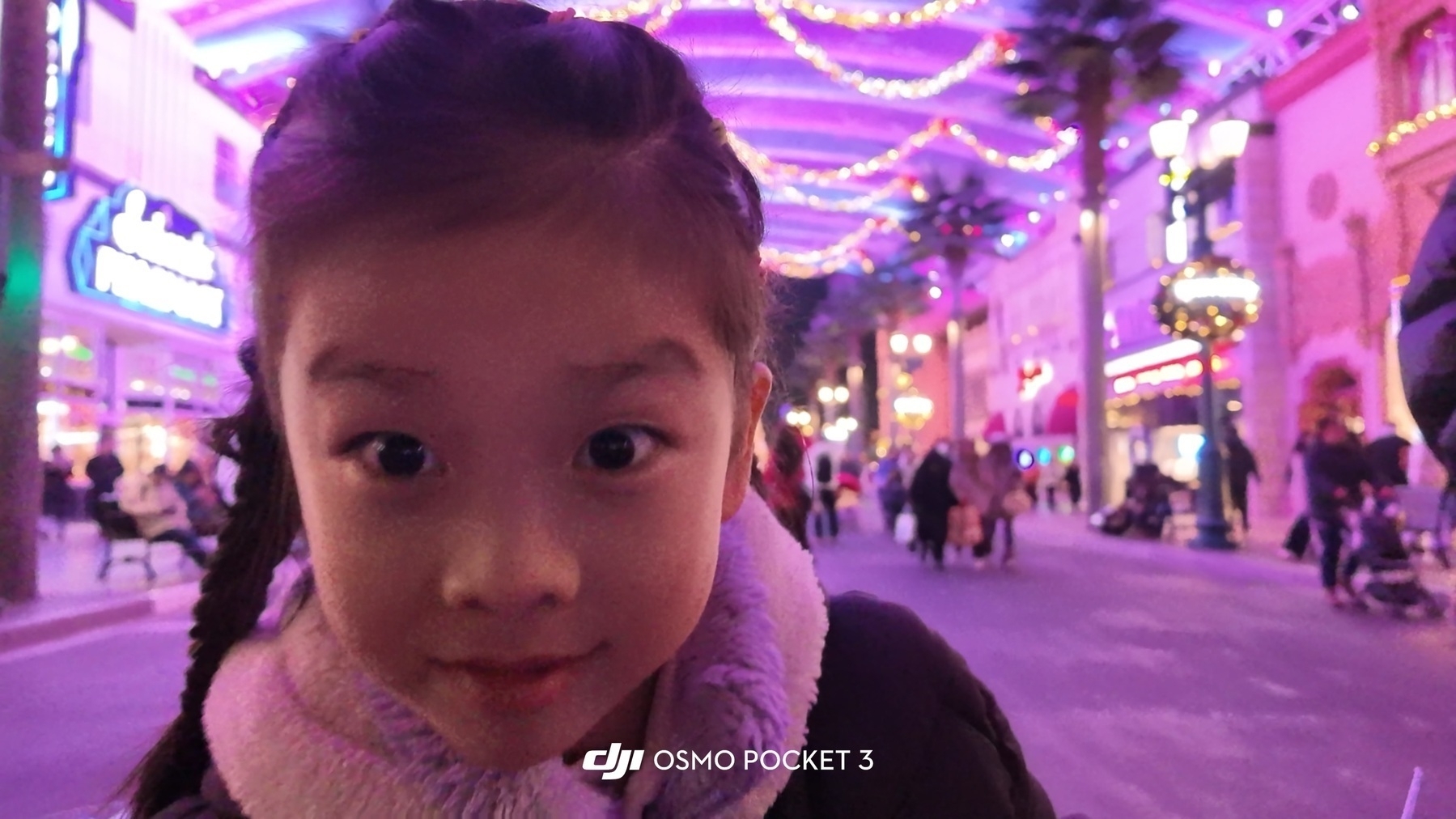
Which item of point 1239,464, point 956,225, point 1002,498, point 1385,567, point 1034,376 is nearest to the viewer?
point 1385,567

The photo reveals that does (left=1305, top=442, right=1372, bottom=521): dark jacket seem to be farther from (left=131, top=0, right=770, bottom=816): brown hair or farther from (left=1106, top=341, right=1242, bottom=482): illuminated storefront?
(left=1106, top=341, right=1242, bottom=482): illuminated storefront

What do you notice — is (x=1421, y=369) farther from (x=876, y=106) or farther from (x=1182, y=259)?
(x=876, y=106)

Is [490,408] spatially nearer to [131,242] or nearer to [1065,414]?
[131,242]

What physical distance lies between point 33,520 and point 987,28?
20902 millimetres

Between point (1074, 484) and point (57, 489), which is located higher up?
point (57, 489)

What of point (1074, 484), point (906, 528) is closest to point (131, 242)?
point (906, 528)

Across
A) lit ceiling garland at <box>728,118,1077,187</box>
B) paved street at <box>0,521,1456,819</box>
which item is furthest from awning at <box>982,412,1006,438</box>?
paved street at <box>0,521,1456,819</box>

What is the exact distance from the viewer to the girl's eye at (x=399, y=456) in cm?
76

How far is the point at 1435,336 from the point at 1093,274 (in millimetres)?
15460

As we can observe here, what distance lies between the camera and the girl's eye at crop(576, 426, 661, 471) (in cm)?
79

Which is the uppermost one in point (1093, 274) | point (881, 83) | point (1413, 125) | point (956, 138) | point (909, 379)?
point (956, 138)

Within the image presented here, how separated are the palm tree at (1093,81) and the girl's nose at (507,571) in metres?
17.0

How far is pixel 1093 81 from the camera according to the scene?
1634cm

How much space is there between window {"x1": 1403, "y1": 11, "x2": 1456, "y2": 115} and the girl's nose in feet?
53.2
